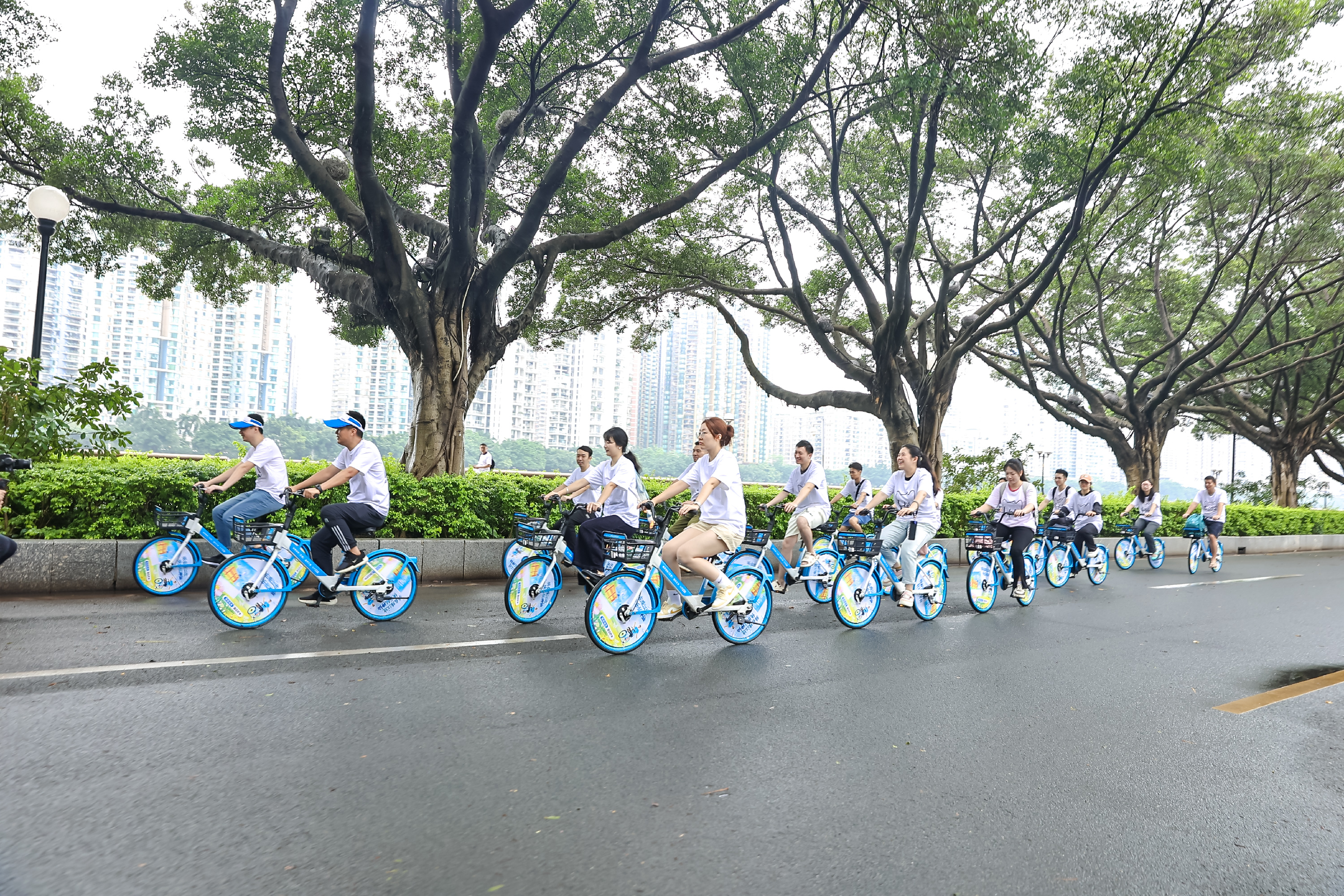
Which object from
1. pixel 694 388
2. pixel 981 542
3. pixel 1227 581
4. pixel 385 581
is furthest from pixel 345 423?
pixel 694 388

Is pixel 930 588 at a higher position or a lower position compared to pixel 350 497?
lower

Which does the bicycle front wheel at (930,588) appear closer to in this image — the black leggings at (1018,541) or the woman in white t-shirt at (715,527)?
the black leggings at (1018,541)

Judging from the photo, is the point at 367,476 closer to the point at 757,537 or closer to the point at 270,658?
the point at 270,658

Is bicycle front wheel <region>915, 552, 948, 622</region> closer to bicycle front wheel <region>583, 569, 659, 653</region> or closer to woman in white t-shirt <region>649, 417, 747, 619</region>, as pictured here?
woman in white t-shirt <region>649, 417, 747, 619</region>

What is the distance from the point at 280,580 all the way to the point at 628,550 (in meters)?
2.79

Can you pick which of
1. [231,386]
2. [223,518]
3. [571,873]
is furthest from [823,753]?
[231,386]

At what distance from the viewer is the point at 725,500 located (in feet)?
20.6

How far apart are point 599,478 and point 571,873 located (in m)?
5.73

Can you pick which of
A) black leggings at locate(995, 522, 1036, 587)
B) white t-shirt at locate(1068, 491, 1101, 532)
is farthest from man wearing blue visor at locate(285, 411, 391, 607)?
white t-shirt at locate(1068, 491, 1101, 532)

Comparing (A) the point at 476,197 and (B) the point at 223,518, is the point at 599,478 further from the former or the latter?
(A) the point at 476,197

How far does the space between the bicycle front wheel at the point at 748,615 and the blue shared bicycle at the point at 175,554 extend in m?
3.57

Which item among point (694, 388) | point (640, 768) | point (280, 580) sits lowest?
point (640, 768)

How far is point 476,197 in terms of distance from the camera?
1366cm

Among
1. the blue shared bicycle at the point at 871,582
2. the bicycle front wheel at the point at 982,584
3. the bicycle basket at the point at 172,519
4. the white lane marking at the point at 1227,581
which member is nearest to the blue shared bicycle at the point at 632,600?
the blue shared bicycle at the point at 871,582
